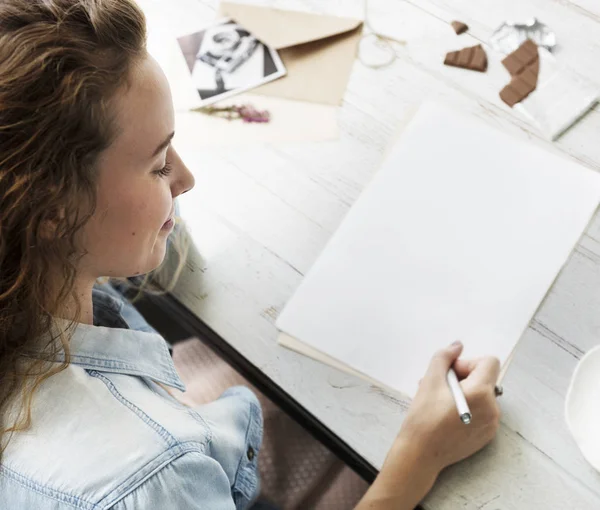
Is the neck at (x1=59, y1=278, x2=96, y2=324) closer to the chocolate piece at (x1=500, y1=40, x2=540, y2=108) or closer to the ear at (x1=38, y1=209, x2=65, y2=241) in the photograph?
the ear at (x1=38, y1=209, x2=65, y2=241)

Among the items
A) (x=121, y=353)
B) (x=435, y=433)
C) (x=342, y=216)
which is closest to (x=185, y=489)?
(x=121, y=353)

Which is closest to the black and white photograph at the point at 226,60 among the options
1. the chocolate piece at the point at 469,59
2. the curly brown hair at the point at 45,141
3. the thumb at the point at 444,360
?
the chocolate piece at the point at 469,59

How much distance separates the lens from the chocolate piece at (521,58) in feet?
2.63

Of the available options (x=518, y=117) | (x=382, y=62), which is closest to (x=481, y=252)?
(x=518, y=117)

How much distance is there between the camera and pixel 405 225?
0.73 meters

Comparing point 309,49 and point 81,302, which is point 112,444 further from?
point 309,49

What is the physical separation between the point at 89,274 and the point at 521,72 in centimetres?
60

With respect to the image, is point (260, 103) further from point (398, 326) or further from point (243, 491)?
point (243, 491)

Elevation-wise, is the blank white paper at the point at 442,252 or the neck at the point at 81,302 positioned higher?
the blank white paper at the point at 442,252

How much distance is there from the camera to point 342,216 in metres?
0.76

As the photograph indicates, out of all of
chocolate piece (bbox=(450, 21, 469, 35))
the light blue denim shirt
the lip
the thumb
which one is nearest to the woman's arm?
the thumb

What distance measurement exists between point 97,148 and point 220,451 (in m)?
0.33

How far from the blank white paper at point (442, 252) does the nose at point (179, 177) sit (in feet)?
0.65

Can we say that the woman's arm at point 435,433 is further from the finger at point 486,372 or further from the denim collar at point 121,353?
the denim collar at point 121,353
